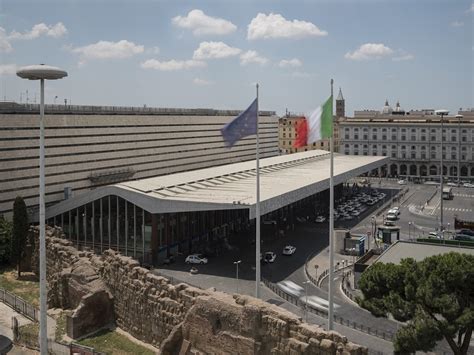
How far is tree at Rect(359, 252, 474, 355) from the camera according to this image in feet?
83.3

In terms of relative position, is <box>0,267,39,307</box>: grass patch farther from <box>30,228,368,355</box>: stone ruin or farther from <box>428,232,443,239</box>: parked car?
<box>428,232,443,239</box>: parked car

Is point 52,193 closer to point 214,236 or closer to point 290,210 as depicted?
point 214,236

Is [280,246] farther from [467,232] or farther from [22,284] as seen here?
[22,284]

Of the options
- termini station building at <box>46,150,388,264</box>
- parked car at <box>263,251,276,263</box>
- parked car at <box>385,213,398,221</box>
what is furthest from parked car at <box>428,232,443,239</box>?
parked car at <box>263,251,276,263</box>

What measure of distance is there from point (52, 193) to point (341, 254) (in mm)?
35305

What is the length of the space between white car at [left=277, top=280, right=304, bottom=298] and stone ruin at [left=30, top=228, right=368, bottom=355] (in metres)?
14.4

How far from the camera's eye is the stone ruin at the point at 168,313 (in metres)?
24.6

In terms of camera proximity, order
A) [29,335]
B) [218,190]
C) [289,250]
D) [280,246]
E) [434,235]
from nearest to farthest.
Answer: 1. [29,335]
2. [289,250]
3. [218,190]
4. [280,246]
5. [434,235]

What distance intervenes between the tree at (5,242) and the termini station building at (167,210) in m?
7.59

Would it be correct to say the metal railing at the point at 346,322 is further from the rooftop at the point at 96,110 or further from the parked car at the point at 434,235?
the rooftop at the point at 96,110

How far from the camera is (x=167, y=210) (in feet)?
170

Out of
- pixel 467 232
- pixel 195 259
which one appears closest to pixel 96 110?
pixel 195 259

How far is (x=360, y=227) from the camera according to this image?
244 ft

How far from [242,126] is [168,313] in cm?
1261
